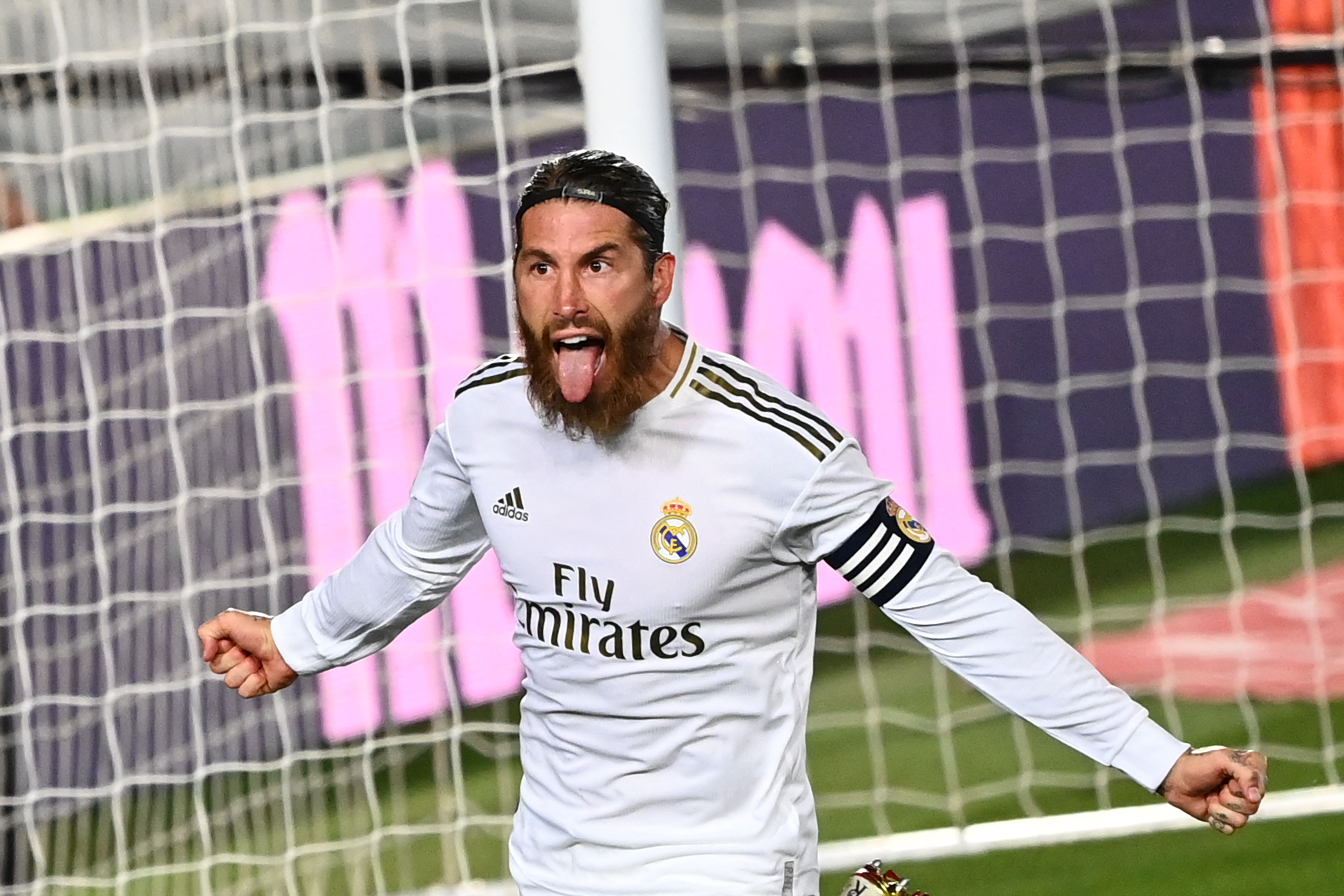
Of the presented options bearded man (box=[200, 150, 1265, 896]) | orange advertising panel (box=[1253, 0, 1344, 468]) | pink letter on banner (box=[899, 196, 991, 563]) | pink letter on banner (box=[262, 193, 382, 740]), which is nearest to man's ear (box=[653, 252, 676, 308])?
bearded man (box=[200, 150, 1265, 896])

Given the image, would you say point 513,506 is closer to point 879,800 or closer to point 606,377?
point 606,377

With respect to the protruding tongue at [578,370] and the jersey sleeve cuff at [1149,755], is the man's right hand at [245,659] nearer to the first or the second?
the protruding tongue at [578,370]

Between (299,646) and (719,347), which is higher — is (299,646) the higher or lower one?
the lower one

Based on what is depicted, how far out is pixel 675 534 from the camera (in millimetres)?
1990

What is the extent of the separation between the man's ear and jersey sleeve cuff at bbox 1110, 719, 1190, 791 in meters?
0.76

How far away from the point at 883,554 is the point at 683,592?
24 centimetres

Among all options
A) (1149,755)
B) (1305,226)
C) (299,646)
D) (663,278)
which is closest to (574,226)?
(663,278)

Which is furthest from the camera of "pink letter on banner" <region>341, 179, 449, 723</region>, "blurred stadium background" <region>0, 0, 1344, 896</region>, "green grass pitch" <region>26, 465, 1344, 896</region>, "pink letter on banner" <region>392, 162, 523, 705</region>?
"pink letter on banner" <region>392, 162, 523, 705</region>

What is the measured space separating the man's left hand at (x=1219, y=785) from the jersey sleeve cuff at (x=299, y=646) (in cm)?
114

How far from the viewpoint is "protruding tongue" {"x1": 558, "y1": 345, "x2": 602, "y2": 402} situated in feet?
6.35

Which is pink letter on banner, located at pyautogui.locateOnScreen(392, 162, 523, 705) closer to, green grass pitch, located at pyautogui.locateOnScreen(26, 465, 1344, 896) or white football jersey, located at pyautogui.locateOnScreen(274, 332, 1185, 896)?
green grass pitch, located at pyautogui.locateOnScreen(26, 465, 1344, 896)

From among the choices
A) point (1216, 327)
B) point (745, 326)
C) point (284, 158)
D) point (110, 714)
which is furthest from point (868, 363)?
point (110, 714)

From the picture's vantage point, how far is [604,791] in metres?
2.01

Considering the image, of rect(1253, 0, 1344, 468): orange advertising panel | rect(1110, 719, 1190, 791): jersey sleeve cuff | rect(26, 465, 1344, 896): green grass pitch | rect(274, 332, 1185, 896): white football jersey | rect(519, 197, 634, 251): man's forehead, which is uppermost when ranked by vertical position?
rect(1253, 0, 1344, 468): orange advertising panel
